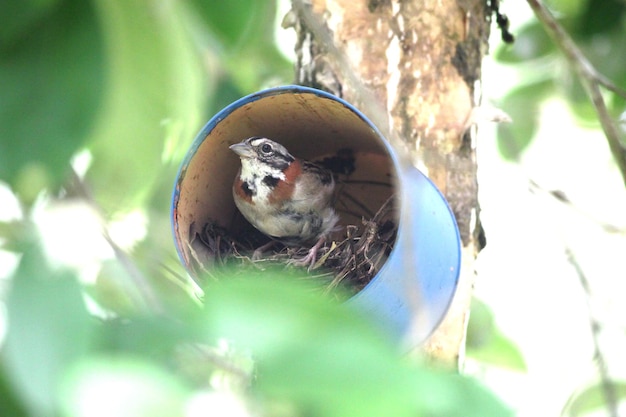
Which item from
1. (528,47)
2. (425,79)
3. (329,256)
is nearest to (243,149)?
(329,256)

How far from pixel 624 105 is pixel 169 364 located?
359 centimetres

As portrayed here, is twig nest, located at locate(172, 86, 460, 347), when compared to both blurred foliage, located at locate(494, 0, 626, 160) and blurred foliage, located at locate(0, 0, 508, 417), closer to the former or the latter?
blurred foliage, located at locate(494, 0, 626, 160)

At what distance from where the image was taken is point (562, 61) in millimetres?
4629

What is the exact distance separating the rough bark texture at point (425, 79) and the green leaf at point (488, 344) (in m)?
0.21

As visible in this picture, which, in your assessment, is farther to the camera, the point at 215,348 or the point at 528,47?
the point at 528,47

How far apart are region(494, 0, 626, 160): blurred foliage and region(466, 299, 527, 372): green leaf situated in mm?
759

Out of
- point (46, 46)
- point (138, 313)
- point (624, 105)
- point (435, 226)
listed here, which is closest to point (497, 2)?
point (624, 105)

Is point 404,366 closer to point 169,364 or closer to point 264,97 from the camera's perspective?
point 169,364

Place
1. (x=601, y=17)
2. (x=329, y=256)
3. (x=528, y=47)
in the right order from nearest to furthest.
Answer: (x=329, y=256), (x=601, y=17), (x=528, y=47)

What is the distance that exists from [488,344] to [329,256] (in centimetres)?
75

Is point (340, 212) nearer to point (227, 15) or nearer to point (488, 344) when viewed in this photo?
point (488, 344)

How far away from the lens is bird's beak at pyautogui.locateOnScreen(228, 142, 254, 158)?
3.75 metres

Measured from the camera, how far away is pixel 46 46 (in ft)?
4.62

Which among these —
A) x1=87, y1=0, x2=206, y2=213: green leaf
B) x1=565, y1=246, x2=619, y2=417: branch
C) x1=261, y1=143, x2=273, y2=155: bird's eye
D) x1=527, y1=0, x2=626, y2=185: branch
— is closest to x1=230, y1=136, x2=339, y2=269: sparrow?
x1=261, y1=143, x2=273, y2=155: bird's eye
